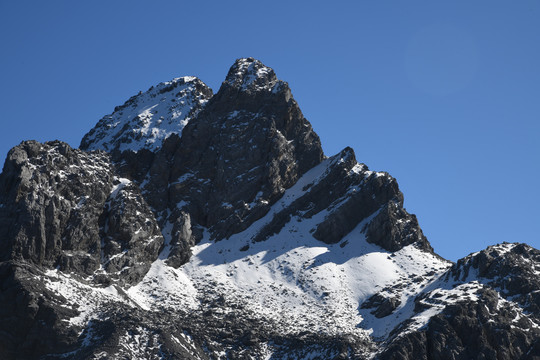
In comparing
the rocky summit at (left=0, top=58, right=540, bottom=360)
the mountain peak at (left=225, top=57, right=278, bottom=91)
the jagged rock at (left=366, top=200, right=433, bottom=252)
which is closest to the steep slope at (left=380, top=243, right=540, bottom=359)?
the rocky summit at (left=0, top=58, right=540, bottom=360)

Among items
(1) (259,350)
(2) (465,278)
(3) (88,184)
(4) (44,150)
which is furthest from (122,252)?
(2) (465,278)

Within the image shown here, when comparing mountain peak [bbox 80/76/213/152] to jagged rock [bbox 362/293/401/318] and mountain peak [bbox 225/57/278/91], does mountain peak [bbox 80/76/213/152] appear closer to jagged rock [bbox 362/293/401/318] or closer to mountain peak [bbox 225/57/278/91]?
mountain peak [bbox 225/57/278/91]

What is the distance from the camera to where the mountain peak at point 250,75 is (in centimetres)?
16800

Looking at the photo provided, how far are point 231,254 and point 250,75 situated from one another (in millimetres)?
46507

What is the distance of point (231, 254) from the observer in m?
141

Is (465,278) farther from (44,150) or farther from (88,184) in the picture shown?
(44,150)

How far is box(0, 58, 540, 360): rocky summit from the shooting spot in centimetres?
10819

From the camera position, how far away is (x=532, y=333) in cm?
11019

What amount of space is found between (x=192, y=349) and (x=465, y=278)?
4308cm

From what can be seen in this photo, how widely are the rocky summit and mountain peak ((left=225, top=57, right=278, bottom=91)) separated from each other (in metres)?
0.46

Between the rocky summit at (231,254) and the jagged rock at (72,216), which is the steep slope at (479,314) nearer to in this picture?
the rocky summit at (231,254)

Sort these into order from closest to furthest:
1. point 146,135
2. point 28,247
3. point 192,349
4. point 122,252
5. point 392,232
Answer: point 192,349 < point 28,247 < point 122,252 < point 392,232 < point 146,135

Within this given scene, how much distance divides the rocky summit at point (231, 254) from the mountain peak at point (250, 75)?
459 mm

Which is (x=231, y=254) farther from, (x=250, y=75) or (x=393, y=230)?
(x=250, y=75)
